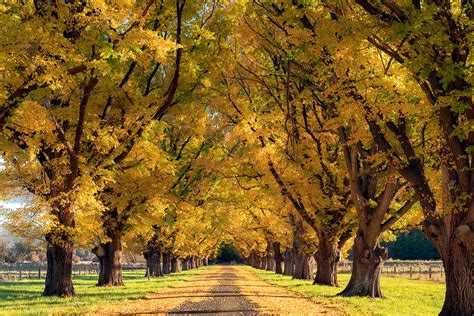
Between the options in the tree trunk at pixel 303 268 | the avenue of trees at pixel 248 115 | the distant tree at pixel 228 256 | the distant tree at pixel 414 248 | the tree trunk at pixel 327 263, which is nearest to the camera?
the avenue of trees at pixel 248 115

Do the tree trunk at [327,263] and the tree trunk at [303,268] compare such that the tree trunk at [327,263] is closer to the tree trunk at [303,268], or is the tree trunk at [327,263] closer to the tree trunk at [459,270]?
the tree trunk at [303,268]

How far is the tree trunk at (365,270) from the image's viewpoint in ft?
65.7

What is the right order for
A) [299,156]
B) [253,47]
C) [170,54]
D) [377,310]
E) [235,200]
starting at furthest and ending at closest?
[235,200] → [299,156] → [253,47] → [170,54] → [377,310]

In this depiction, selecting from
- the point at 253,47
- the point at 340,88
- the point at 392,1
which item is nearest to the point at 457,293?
the point at 340,88

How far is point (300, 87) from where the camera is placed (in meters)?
19.2

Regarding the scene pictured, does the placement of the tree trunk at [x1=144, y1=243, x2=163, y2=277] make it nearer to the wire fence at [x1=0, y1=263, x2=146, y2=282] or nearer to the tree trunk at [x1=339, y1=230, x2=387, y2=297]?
the wire fence at [x1=0, y1=263, x2=146, y2=282]

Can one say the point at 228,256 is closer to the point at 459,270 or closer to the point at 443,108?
the point at 459,270

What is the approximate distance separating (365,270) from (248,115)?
749cm

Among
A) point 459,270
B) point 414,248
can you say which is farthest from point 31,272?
point 414,248

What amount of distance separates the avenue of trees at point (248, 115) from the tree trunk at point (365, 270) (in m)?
0.05

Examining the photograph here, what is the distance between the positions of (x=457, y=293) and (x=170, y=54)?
37.4 ft

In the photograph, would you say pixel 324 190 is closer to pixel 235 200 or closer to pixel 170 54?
pixel 170 54

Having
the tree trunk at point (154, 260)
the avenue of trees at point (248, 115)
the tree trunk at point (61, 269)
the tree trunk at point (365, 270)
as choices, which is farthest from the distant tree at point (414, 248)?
the tree trunk at point (61, 269)

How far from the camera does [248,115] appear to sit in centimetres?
2058
